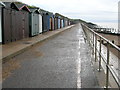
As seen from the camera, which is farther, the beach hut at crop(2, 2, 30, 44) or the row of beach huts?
the beach hut at crop(2, 2, 30, 44)

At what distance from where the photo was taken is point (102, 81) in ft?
18.4

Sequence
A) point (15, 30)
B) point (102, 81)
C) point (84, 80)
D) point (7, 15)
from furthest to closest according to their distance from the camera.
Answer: point (15, 30) < point (7, 15) < point (84, 80) < point (102, 81)

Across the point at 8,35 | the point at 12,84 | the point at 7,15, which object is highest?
the point at 7,15

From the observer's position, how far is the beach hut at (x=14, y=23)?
44.1 ft

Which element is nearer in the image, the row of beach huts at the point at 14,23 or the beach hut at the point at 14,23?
the row of beach huts at the point at 14,23

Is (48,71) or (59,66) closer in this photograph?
(48,71)

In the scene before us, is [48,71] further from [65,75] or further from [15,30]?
[15,30]

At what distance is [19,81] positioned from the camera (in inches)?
234

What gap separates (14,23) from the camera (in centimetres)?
1501

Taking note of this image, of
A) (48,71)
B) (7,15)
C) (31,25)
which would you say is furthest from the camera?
(31,25)

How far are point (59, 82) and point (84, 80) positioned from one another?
2.32 ft

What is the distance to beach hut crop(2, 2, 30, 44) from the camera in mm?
13450

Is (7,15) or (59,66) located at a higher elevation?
(7,15)

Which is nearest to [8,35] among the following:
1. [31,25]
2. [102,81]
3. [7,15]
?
[7,15]
